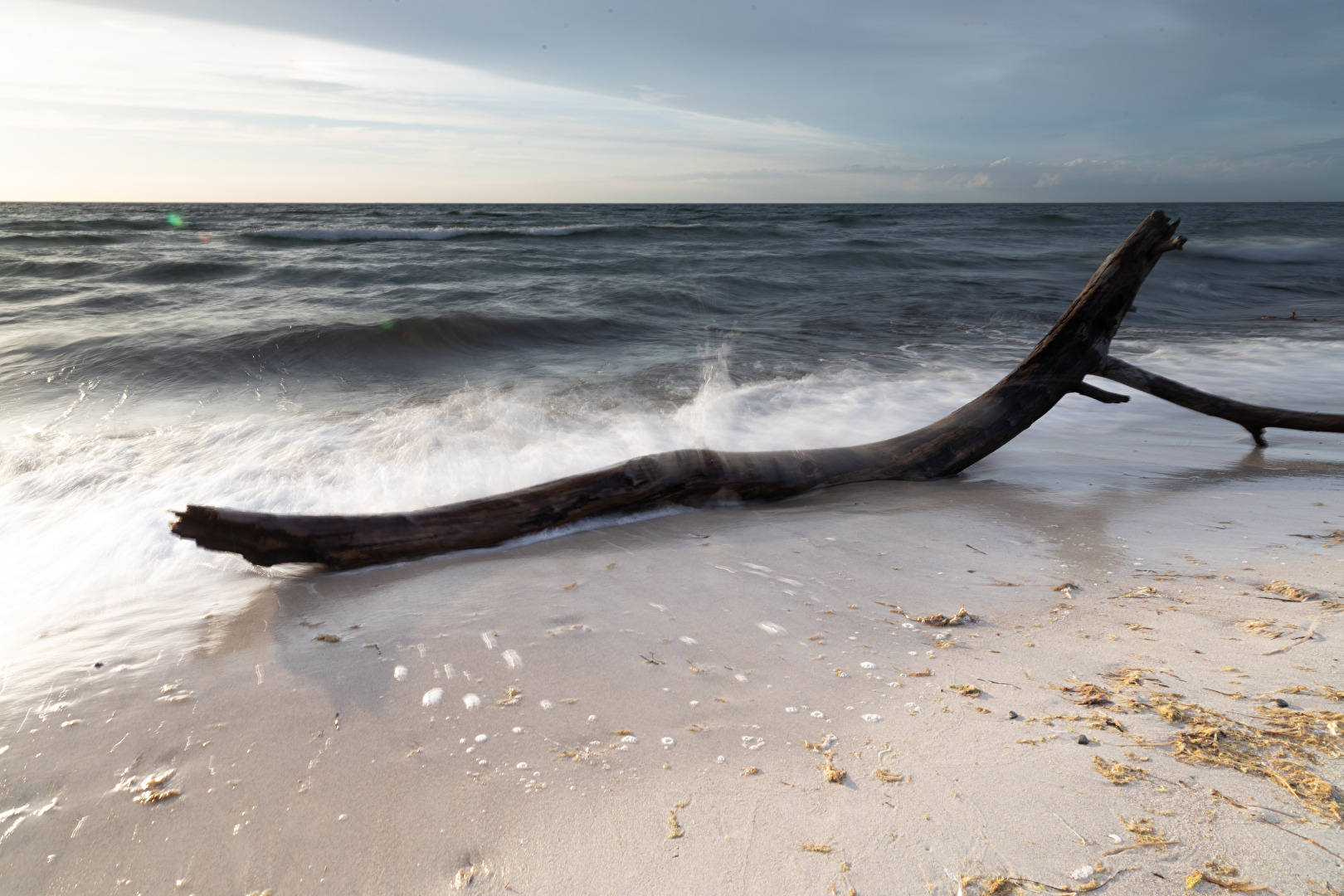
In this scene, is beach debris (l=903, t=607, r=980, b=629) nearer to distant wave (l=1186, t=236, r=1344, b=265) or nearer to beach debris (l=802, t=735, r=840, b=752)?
beach debris (l=802, t=735, r=840, b=752)

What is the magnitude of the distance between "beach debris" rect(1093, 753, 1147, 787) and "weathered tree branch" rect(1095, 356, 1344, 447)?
322cm

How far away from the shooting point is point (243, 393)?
5.88 metres

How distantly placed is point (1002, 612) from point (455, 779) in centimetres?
172

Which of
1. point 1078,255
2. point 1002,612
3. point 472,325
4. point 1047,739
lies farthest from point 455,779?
point 1078,255

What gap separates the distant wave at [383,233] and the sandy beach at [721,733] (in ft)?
75.3

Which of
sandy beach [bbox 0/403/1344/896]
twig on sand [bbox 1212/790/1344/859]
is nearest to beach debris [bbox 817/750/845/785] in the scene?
sandy beach [bbox 0/403/1344/896]

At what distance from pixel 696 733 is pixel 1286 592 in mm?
2027

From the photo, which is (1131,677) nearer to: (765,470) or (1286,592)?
(1286,592)

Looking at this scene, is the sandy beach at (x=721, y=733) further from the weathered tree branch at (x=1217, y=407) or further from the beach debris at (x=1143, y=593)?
the weathered tree branch at (x=1217, y=407)

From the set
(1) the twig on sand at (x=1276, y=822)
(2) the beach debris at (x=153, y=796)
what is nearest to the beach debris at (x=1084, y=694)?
(1) the twig on sand at (x=1276, y=822)

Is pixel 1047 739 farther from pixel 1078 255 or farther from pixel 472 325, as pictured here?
pixel 1078 255

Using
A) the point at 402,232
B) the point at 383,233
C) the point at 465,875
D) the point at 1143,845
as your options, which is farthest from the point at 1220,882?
the point at 402,232

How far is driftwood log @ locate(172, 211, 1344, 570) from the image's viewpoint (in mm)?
2574

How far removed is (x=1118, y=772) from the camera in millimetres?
1372
